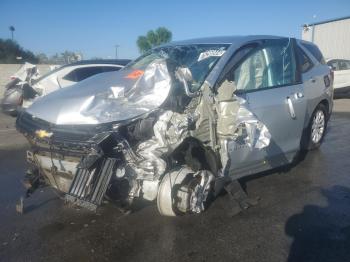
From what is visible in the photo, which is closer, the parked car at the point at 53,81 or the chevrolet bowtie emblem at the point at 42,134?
the chevrolet bowtie emblem at the point at 42,134

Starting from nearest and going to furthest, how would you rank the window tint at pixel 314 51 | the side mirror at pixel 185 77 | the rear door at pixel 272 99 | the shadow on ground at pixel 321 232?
the shadow on ground at pixel 321 232 < the side mirror at pixel 185 77 < the rear door at pixel 272 99 < the window tint at pixel 314 51

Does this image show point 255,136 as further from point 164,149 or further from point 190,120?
point 164,149

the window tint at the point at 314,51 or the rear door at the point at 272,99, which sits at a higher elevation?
the window tint at the point at 314,51

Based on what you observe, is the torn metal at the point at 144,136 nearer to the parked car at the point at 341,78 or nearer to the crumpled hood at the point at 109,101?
the crumpled hood at the point at 109,101

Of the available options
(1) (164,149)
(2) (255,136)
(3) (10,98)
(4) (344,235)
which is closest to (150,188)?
(1) (164,149)

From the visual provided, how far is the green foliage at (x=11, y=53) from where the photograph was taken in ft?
142

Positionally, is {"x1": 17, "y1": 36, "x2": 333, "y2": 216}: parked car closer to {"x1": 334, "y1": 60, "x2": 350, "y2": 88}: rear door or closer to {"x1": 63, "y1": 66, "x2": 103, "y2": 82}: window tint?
{"x1": 63, "y1": 66, "x2": 103, "y2": 82}: window tint

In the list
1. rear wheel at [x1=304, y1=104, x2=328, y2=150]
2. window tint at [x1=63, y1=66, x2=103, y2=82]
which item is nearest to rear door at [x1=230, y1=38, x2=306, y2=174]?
rear wheel at [x1=304, y1=104, x2=328, y2=150]

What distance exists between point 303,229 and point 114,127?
1.97 m

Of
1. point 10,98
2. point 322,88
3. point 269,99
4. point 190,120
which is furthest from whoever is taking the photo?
point 10,98

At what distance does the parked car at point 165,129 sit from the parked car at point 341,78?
11.0m

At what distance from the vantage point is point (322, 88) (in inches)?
221

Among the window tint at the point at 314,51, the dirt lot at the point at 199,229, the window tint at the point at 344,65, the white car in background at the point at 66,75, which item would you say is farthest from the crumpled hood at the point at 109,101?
the window tint at the point at 344,65

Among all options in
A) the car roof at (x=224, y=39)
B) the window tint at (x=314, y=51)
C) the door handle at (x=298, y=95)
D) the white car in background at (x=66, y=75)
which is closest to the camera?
the car roof at (x=224, y=39)
